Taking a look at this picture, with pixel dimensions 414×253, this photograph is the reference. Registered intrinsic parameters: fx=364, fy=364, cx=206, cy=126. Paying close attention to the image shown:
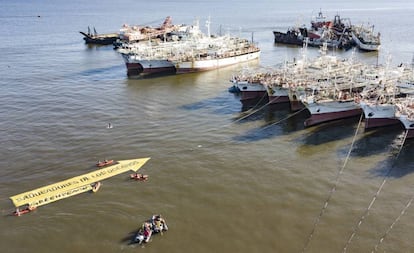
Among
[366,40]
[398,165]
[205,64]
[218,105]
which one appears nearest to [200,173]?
[398,165]

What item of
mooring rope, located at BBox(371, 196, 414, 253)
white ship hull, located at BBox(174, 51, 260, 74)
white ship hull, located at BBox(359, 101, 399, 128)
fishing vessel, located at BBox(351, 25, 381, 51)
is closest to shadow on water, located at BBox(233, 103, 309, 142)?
white ship hull, located at BBox(359, 101, 399, 128)

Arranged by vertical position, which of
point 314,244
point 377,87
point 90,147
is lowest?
Answer: point 314,244

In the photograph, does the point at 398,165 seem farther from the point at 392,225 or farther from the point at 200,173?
the point at 200,173

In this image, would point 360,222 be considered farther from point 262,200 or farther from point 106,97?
point 106,97

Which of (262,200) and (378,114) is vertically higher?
(378,114)

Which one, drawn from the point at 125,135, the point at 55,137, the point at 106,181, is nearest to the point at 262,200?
the point at 106,181

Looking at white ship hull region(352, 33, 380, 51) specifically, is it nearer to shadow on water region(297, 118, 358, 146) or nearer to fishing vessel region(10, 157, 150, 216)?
shadow on water region(297, 118, 358, 146)
